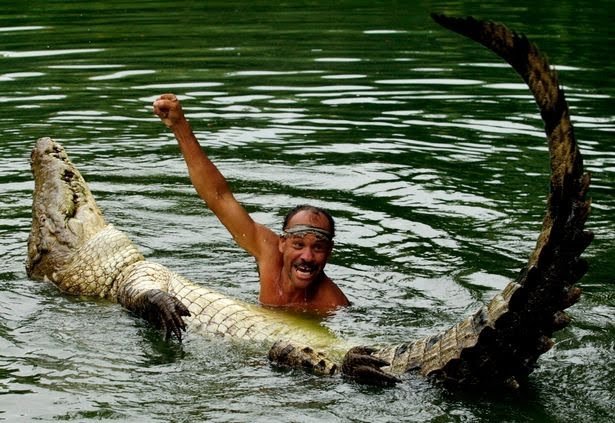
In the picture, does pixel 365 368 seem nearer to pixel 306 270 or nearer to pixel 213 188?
pixel 306 270

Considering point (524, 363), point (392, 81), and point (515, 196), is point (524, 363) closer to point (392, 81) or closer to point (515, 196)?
point (515, 196)

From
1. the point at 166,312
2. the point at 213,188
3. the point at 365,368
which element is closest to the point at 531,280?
the point at 365,368

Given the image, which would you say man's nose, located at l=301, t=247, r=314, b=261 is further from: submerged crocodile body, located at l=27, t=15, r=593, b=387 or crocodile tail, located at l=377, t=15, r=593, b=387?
crocodile tail, located at l=377, t=15, r=593, b=387

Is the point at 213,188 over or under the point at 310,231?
over

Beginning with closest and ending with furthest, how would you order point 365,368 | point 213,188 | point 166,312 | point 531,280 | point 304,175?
1. point 531,280
2. point 365,368
3. point 166,312
4. point 213,188
5. point 304,175

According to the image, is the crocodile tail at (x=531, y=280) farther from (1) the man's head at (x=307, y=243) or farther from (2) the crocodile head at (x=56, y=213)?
(2) the crocodile head at (x=56, y=213)

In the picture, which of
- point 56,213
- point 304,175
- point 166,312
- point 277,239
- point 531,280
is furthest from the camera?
point 304,175

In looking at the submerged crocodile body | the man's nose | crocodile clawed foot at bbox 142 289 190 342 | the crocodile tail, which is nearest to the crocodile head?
the submerged crocodile body

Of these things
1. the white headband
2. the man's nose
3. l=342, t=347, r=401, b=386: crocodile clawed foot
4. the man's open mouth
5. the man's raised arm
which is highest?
the man's raised arm

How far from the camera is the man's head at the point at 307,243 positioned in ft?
26.8

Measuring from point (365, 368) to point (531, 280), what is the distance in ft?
3.65

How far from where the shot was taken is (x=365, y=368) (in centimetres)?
675

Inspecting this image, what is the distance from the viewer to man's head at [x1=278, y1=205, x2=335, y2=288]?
321 inches

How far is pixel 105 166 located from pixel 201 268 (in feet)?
10.3
